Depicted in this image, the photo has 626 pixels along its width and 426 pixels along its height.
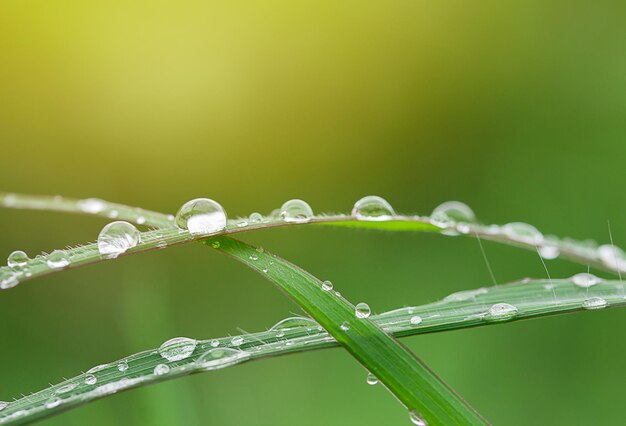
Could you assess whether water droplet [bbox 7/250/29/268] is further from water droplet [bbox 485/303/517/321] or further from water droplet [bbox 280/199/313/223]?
water droplet [bbox 485/303/517/321]

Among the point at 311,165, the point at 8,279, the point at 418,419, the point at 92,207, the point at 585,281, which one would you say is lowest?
the point at 418,419

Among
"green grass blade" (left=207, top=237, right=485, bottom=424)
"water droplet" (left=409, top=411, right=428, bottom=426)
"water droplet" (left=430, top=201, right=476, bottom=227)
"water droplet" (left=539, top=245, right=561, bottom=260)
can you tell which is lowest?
"water droplet" (left=409, top=411, right=428, bottom=426)

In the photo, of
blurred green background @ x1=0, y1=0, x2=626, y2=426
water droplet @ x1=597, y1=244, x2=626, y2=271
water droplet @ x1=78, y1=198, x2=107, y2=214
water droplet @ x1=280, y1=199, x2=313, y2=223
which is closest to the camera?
water droplet @ x1=280, y1=199, x2=313, y2=223

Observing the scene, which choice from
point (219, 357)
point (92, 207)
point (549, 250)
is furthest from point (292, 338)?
point (549, 250)

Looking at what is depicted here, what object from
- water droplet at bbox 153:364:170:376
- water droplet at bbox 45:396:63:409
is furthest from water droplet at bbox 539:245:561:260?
water droplet at bbox 45:396:63:409

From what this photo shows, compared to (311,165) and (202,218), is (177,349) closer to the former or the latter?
(202,218)

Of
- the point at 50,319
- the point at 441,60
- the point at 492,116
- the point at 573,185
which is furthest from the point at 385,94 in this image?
the point at 50,319
